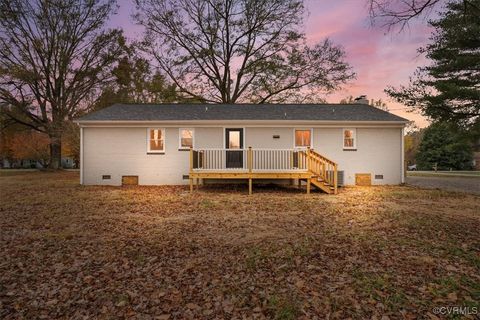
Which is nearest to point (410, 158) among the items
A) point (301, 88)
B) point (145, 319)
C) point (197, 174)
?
point (301, 88)

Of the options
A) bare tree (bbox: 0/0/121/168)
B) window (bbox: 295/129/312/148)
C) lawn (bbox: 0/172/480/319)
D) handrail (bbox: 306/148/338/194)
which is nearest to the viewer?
lawn (bbox: 0/172/480/319)

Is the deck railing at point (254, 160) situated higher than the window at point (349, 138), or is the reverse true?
the window at point (349, 138)

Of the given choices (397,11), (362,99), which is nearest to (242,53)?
(362,99)

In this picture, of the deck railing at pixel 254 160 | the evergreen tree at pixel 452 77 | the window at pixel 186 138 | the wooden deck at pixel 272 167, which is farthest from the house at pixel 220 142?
the evergreen tree at pixel 452 77

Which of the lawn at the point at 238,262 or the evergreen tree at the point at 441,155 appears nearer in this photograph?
the lawn at the point at 238,262

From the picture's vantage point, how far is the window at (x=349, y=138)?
1460cm

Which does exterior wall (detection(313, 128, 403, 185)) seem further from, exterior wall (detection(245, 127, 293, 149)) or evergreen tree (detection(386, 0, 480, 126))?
evergreen tree (detection(386, 0, 480, 126))

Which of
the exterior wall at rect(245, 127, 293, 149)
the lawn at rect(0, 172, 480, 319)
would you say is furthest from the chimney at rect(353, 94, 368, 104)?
the lawn at rect(0, 172, 480, 319)

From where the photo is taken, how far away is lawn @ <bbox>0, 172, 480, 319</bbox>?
3.38 m

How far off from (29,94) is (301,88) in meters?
22.9

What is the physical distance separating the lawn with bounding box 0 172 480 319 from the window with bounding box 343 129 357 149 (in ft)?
21.1

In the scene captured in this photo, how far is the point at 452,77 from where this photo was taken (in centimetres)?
1719

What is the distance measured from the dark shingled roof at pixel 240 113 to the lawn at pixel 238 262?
690cm

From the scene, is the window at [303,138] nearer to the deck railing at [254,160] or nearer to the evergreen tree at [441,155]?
the deck railing at [254,160]
